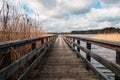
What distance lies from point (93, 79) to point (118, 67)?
2.10 m

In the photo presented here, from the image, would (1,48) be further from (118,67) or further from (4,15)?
(4,15)

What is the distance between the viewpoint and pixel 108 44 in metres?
3.46

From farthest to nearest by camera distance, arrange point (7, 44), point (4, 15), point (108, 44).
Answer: point (4, 15), point (108, 44), point (7, 44)

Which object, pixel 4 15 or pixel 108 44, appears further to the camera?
pixel 4 15

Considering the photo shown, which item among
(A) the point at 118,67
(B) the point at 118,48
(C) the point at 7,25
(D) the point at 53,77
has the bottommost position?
(D) the point at 53,77

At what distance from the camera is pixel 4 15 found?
466 centimetres

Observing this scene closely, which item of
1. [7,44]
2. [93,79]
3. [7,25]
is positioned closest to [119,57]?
[7,44]

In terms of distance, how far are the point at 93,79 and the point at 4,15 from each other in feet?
8.15

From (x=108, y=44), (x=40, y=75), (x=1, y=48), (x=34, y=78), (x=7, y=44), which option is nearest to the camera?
(x=1, y=48)

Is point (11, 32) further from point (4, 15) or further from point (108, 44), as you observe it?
point (108, 44)

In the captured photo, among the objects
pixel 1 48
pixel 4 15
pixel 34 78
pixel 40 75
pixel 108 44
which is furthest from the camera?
pixel 40 75

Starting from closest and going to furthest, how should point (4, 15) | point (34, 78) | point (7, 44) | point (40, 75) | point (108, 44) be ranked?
point (7, 44), point (108, 44), point (4, 15), point (34, 78), point (40, 75)

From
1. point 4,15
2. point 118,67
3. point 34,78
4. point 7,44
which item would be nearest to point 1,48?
point 7,44

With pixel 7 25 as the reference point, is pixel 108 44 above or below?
below
